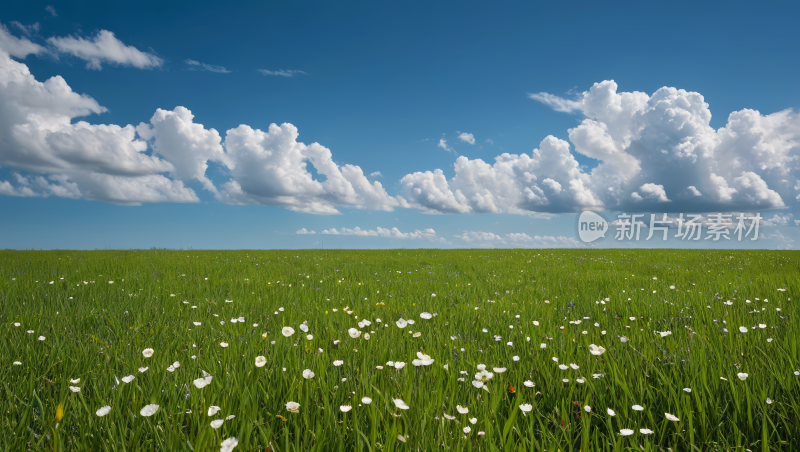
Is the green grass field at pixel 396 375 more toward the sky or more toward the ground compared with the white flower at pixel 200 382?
more toward the ground

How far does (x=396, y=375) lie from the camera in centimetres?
311

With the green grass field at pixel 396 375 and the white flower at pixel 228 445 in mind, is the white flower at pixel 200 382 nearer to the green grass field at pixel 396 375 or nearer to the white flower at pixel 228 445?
the green grass field at pixel 396 375

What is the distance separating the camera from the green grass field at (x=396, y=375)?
228cm

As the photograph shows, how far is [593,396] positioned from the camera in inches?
114

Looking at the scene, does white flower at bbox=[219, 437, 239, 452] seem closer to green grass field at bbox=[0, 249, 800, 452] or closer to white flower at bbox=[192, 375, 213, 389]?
green grass field at bbox=[0, 249, 800, 452]

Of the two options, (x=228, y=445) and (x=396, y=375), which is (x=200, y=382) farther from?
(x=396, y=375)

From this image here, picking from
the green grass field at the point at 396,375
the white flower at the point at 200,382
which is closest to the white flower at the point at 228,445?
the green grass field at the point at 396,375

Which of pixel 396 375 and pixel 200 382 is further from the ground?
pixel 200 382

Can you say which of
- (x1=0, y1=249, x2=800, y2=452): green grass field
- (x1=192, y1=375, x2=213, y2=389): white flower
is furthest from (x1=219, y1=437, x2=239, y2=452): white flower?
(x1=192, y1=375, x2=213, y2=389): white flower

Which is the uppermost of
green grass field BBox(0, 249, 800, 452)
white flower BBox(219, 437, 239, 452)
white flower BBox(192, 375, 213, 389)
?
white flower BBox(192, 375, 213, 389)

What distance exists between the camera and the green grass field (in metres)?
2.28

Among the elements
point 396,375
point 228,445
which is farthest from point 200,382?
point 396,375

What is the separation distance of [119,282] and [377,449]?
877 cm

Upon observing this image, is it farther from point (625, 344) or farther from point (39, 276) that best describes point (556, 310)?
point (39, 276)
